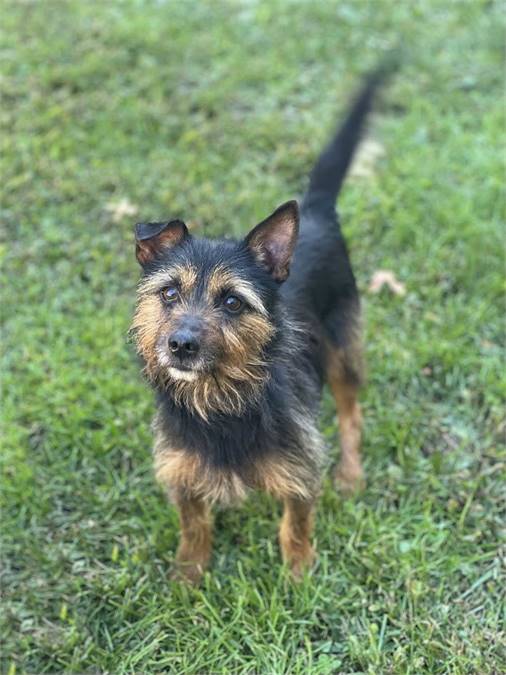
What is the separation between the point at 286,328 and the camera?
10.5ft

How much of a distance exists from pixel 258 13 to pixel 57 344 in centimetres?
511

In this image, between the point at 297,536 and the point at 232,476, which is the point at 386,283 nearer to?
the point at 297,536

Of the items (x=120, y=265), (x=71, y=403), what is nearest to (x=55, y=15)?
(x=120, y=265)

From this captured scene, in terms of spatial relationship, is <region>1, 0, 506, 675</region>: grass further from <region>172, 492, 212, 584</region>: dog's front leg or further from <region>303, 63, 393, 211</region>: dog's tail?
<region>303, 63, 393, 211</region>: dog's tail

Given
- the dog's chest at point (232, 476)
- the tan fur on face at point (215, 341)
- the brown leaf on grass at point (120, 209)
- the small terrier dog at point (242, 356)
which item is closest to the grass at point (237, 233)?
the brown leaf on grass at point (120, 209)

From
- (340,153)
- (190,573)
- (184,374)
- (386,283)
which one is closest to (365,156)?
(340,153)

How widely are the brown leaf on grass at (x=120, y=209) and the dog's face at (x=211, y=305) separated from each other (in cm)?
288

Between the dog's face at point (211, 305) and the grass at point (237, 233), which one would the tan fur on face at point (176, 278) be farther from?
the grass at point (237, 233)

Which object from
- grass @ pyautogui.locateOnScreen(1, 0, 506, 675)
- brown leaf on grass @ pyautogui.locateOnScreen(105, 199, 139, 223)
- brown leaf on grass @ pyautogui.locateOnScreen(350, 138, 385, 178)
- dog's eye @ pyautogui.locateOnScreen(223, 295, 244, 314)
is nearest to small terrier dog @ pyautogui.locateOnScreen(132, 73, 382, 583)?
dog's eye @ pyautogui.locateOnScreen(223, 295, 244, 314)

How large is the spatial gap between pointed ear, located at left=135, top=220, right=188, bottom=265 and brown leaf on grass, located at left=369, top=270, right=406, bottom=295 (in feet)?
8.19

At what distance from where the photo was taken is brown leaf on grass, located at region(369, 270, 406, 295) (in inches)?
208

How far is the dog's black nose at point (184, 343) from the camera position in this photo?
2.76m

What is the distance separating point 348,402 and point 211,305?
1649 mm

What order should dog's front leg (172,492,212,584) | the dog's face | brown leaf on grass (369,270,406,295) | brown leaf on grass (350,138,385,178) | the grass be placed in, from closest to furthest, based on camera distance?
1. the dog's face
2. the grass
3. dog's front leg (172,492,212,584)
4. brown leaf on grass (350,138,385,178)
5. brown leaf on grass (369,270,406,295)
